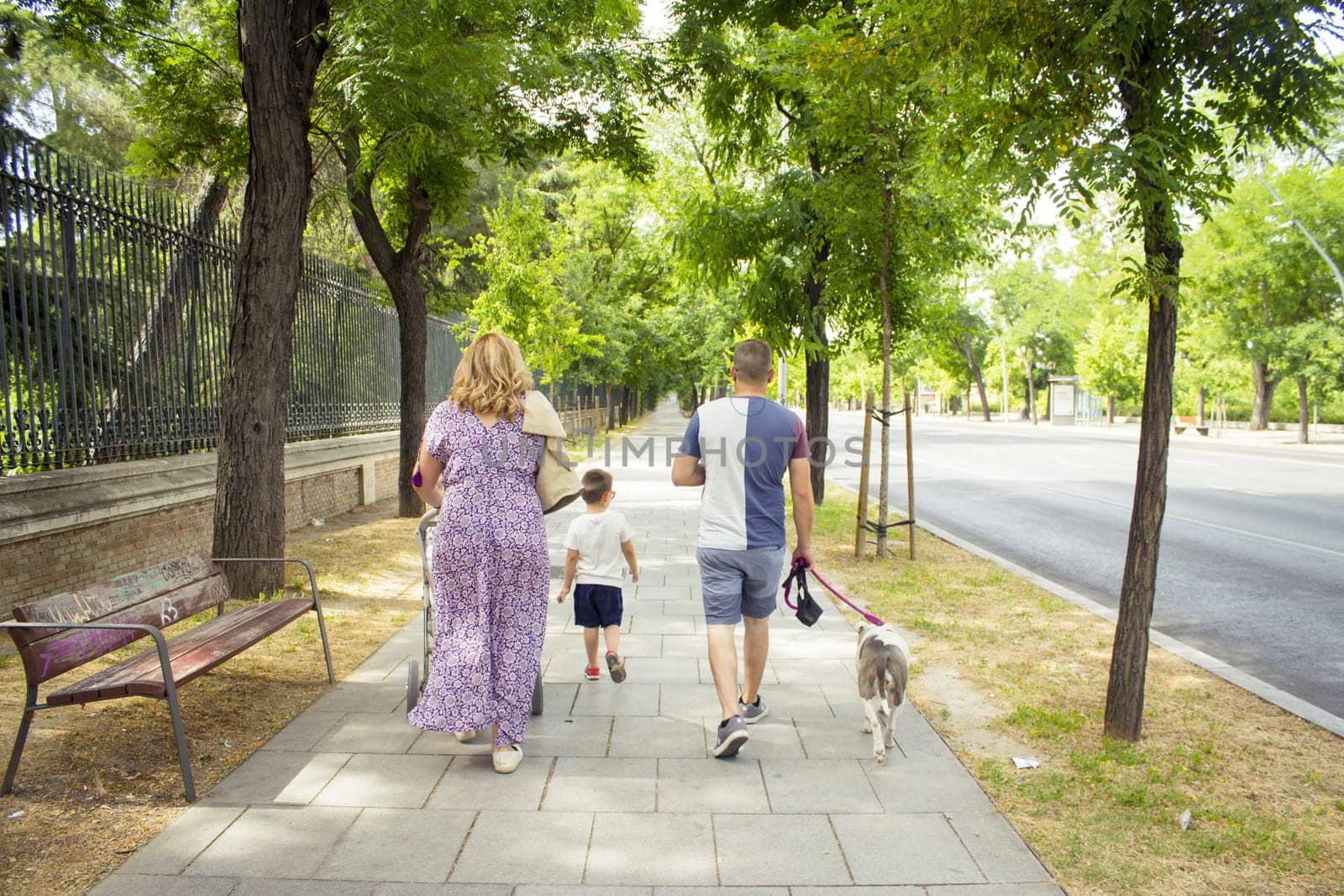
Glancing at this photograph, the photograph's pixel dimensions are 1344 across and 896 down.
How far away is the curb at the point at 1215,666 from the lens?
198 inches

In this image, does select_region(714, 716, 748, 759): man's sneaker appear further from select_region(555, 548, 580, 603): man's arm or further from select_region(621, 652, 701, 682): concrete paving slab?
select_region(555, 548, 580, 603): man's arm

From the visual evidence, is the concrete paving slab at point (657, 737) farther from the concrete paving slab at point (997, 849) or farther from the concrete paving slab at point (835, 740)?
the concrete paving slab at point (997, 849)

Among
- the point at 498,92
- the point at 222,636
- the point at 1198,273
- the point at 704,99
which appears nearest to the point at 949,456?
the point at 1198,273

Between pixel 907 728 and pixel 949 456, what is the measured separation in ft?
81.4

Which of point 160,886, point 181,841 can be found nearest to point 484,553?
point 181,841

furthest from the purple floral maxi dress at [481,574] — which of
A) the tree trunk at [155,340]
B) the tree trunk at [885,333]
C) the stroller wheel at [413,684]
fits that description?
the tree trunk at [885,333]

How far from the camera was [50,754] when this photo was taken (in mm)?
4262

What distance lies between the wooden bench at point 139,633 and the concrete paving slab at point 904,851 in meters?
2.64

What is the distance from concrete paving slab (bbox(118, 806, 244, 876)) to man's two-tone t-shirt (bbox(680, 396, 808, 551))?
2247mm

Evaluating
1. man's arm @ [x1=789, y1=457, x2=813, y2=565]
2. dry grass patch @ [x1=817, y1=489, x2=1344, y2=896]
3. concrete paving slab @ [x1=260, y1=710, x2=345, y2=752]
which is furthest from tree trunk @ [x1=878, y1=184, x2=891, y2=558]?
concrete paving slab @ [x1=260, y1=710, x2=345, y2=752]

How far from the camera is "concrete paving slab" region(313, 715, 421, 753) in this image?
4.37m

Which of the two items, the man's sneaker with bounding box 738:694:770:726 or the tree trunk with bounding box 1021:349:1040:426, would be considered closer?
the man's sneaker with bounding box 738:694:770:726

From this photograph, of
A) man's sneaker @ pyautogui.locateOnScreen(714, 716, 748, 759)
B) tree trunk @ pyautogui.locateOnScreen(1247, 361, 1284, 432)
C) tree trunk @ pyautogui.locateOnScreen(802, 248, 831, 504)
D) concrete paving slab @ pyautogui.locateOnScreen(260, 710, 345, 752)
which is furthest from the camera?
tree trunk @ pyautogui.locateOnScreen(1247, 361, 1284, 432)

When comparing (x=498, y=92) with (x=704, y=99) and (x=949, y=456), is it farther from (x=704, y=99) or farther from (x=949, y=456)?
(x=949, y=456)
